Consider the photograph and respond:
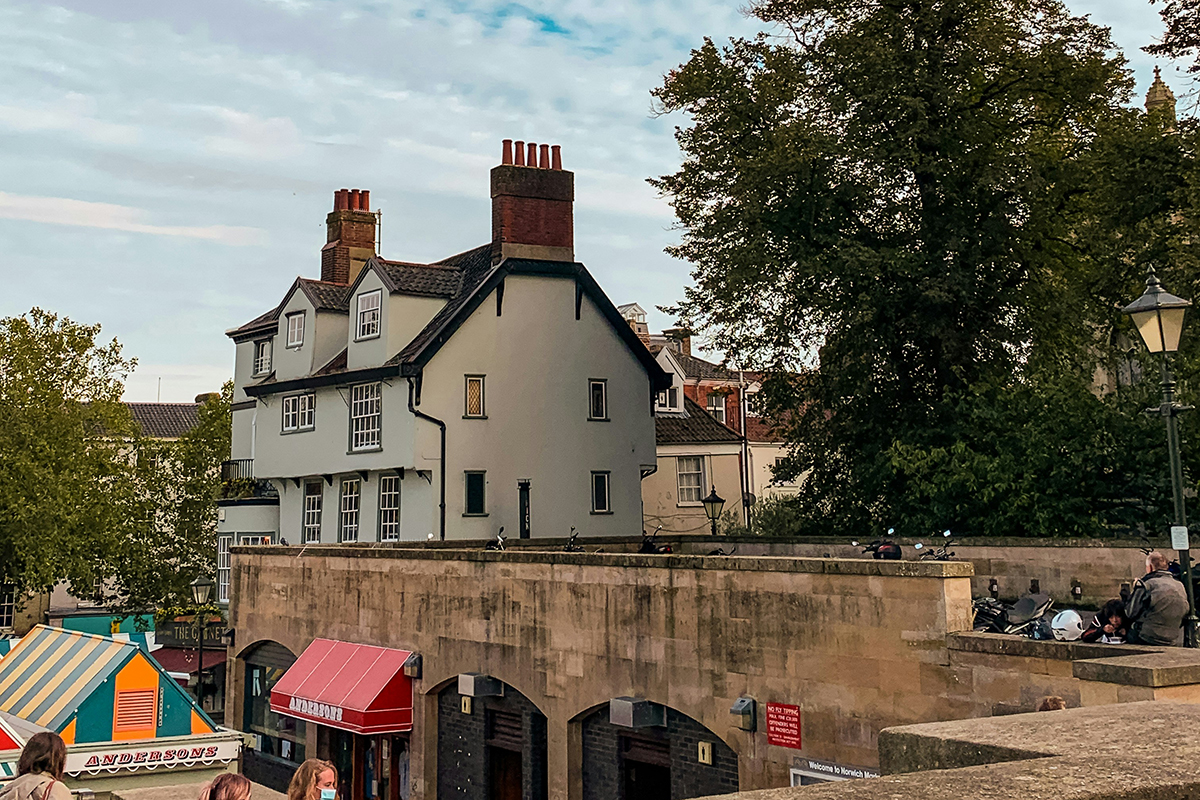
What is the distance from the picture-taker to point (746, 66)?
30859 millimetres

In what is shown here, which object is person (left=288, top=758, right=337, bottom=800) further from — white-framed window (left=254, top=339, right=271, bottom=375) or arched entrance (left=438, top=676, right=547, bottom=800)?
white-framed window (left=254, top=339, right=271, bottom=375)

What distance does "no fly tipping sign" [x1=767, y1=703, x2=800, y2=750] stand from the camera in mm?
14438

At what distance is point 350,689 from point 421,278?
16.1 m

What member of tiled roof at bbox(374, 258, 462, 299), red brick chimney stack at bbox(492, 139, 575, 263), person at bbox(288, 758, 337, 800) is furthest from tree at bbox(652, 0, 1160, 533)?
person at bbox(288, 758, 337, 800)

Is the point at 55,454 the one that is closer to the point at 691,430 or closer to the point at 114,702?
the point at 691,430

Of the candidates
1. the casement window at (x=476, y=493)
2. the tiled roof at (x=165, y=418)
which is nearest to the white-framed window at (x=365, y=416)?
the casement window at (x=476, y=493)

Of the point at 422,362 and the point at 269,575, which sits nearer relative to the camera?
the point at 269,575

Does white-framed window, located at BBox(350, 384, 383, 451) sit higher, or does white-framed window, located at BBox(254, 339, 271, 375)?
white-framed window, located at BBox(254, 339, 271, 375)

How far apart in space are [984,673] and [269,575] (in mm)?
19237

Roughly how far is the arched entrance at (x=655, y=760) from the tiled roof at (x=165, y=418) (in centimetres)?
6025

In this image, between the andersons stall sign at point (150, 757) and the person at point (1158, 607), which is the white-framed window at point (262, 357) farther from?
the person at point (1158, 607)

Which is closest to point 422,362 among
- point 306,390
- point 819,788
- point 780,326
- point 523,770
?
point 306,390

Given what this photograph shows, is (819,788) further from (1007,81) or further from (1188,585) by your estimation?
(1007,81)

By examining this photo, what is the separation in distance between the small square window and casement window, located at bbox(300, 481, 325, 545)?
6.82 metres
